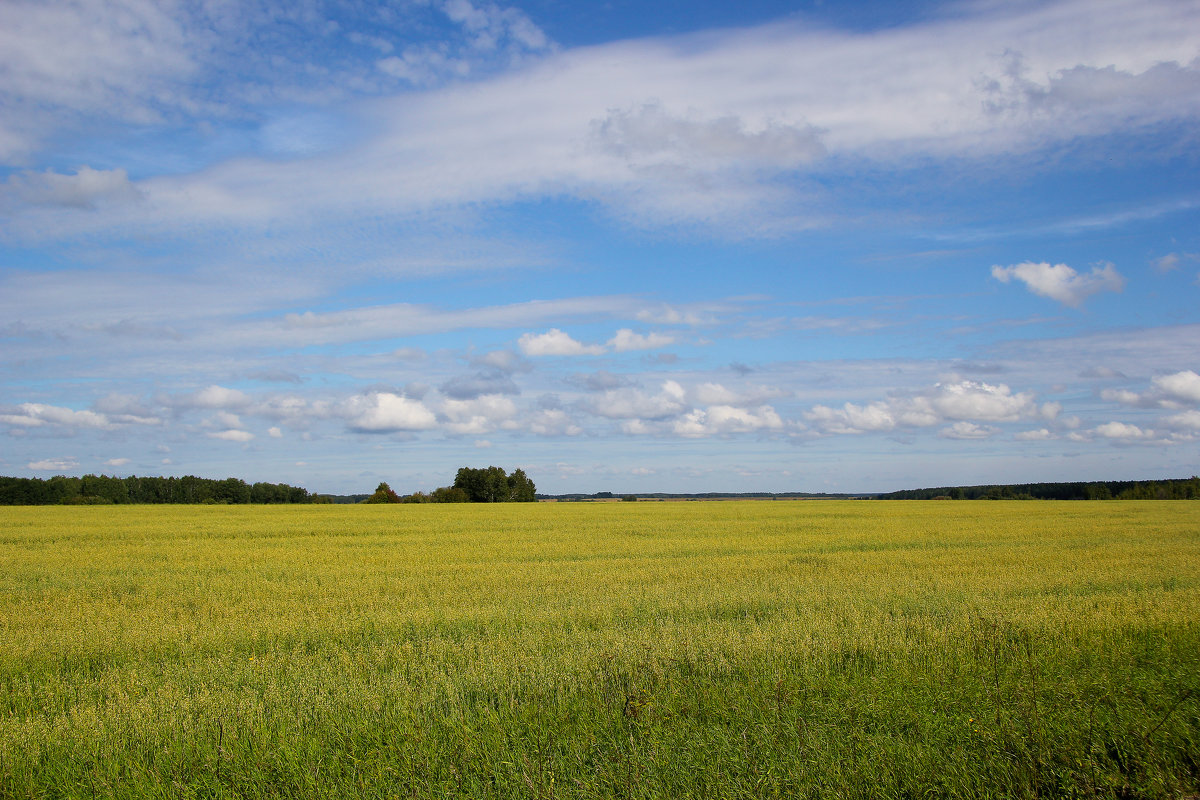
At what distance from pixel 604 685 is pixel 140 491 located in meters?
114

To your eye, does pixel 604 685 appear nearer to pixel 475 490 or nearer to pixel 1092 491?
pixel 475 490

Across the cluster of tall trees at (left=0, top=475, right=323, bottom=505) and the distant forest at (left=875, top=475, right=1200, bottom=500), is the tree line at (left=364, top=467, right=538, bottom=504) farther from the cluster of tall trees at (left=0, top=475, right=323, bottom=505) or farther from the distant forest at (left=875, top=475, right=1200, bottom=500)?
the distant forest at (left=875, top=475, right=1200, bottom=500)

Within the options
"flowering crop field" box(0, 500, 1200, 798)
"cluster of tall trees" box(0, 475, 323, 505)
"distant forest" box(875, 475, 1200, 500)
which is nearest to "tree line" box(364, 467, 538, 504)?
"cluster of tall trees" box(0, 475, 323, 505)

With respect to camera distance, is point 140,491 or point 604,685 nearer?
point 604,685

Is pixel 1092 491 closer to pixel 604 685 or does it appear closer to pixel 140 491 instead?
pixel 604 685

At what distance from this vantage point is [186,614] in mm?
11766

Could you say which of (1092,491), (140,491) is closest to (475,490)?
(140,491)

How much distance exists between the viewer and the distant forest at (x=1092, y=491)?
95.6 metres

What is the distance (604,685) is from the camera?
7.07 meters

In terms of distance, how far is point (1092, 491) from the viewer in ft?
333

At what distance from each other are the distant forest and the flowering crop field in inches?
3676

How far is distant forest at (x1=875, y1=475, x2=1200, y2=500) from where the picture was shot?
9556 centimetres

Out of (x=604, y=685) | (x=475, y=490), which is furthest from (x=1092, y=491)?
(x=604, y=685)

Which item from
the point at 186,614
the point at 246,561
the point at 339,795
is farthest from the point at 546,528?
the point at 339,795
